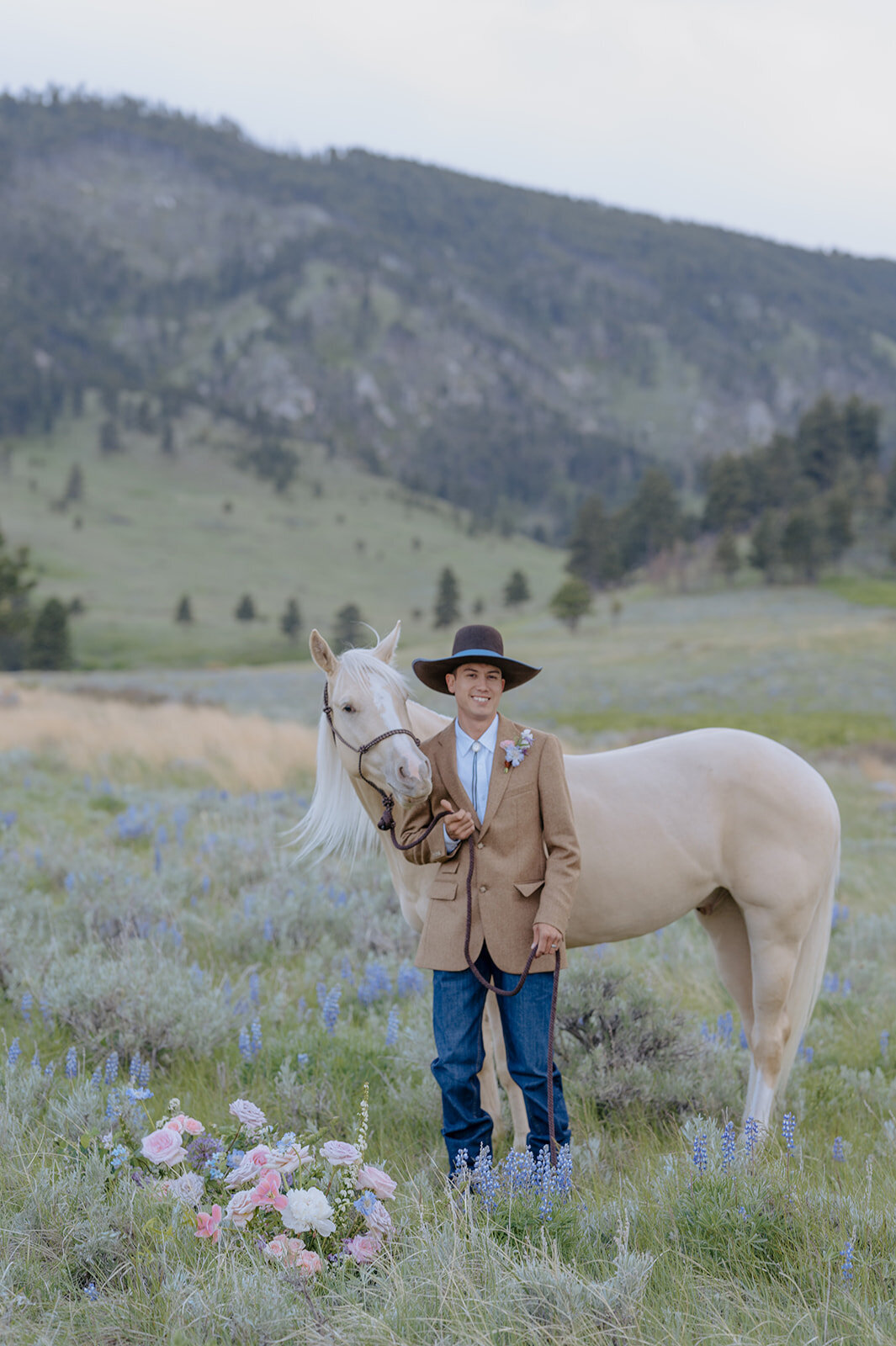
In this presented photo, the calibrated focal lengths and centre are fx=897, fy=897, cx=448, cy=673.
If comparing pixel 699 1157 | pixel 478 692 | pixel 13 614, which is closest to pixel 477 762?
pixel 478 692

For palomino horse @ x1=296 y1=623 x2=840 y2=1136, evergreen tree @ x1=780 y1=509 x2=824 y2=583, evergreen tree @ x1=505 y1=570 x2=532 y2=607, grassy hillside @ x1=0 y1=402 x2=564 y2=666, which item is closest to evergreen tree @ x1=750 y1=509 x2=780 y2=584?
evergreen tree @ x1=780 y1=509 x2=824 y2=583

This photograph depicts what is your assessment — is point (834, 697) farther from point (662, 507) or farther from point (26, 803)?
point (662, 507)

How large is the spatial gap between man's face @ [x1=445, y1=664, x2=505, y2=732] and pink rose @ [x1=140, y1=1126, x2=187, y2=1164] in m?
1.75

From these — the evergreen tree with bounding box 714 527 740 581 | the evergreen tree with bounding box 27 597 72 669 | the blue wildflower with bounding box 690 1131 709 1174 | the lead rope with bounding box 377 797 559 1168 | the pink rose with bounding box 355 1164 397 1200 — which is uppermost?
the evergreen tree with bounding box 714 527 740 581

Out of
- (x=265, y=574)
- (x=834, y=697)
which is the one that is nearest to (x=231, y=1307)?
(x=834, y=697)

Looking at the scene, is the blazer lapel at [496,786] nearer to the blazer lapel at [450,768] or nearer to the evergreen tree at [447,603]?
the blazer lapel at [450,768]

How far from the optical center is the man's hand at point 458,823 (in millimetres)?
3361

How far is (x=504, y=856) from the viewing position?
3492 mm

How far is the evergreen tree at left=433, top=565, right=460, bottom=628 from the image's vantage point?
9656 cm

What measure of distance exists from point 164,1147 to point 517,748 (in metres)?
1.82

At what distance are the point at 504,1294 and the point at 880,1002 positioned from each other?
4.25 metres

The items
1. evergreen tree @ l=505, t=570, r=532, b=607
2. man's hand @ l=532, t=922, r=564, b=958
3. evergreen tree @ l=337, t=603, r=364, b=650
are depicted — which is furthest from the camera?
evergreen tree @ l=505, t=570, r=532, b=607

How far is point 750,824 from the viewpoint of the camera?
4.34m

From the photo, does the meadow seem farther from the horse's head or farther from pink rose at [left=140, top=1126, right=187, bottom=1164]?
the horse's head
